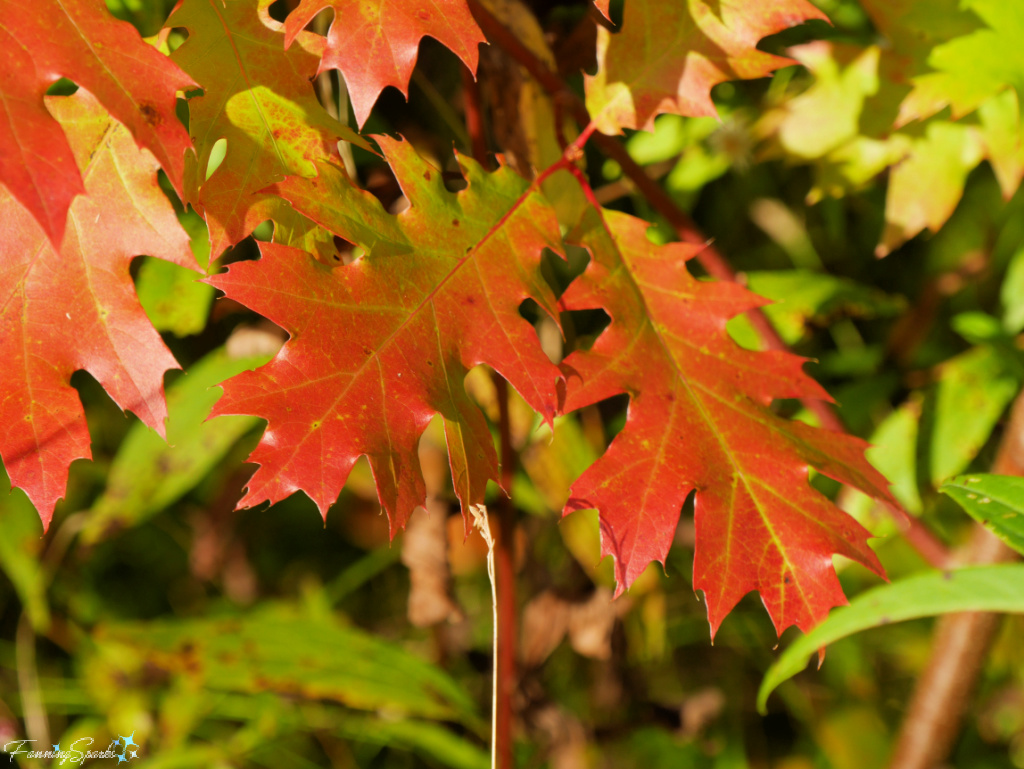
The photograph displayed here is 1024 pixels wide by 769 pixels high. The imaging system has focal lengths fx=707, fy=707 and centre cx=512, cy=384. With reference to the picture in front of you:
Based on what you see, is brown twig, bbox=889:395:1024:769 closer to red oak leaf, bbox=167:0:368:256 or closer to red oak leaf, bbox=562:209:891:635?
red oak leaf, bbox=562:209:891:635

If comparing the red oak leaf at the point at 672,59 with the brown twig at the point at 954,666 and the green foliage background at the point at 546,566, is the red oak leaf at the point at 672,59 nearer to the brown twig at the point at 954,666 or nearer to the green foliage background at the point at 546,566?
the green foliage background at the point at 546,566

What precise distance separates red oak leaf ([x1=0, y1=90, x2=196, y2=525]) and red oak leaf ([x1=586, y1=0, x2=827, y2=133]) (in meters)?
0.32

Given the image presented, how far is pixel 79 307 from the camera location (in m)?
0.45

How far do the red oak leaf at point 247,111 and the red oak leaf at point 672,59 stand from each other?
0.20 meters

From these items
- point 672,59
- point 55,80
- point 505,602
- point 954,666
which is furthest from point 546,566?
point 55,80

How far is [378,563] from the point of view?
1.19 m

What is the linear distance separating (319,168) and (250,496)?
0.20m

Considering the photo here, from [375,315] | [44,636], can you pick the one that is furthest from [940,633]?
[44,636]

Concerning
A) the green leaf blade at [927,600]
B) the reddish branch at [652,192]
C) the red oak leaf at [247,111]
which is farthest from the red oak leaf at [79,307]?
the green leaf blade at [927,600]

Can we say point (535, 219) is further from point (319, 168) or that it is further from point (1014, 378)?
point (1014, 378)

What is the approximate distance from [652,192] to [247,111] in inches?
13.7

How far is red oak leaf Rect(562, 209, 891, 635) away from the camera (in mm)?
455

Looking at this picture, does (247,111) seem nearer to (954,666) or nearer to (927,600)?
(927,600)

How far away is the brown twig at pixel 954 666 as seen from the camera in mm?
699
